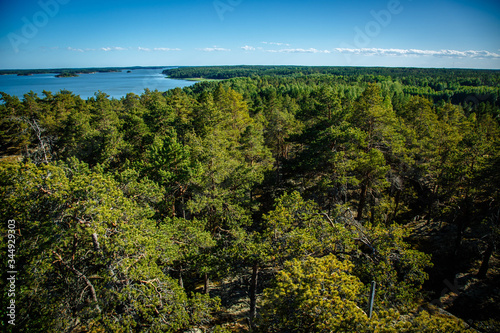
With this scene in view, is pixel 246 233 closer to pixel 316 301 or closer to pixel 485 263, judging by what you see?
pixel 316 301

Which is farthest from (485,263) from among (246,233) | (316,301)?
(316,301)

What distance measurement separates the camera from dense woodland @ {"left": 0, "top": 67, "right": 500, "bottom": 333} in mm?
8172

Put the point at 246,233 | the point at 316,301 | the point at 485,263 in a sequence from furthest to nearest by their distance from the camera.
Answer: the point at 485,263, the point at 246,233, the point at 316,301

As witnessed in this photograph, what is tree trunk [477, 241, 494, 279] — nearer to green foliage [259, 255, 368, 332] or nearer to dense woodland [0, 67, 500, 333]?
dense woodland [0, 67, 500, 333]

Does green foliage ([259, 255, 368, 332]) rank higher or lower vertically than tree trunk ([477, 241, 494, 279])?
higher

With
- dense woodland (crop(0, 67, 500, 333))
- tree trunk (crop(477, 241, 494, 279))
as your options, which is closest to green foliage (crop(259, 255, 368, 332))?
dense woodland (crop(0, 67, 500, 333))

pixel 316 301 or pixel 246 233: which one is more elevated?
pixel 316 301

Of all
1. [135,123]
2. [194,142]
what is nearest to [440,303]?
[194,142]

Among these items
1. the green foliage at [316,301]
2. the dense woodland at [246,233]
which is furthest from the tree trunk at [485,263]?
the green foliage at [316,301]

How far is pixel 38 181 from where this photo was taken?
8.30 m

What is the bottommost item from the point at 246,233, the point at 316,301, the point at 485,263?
the point at 485,263

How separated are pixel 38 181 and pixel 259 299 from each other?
43.6 feet

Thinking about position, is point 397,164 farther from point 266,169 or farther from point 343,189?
point 266,169

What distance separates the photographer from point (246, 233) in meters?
15.4
